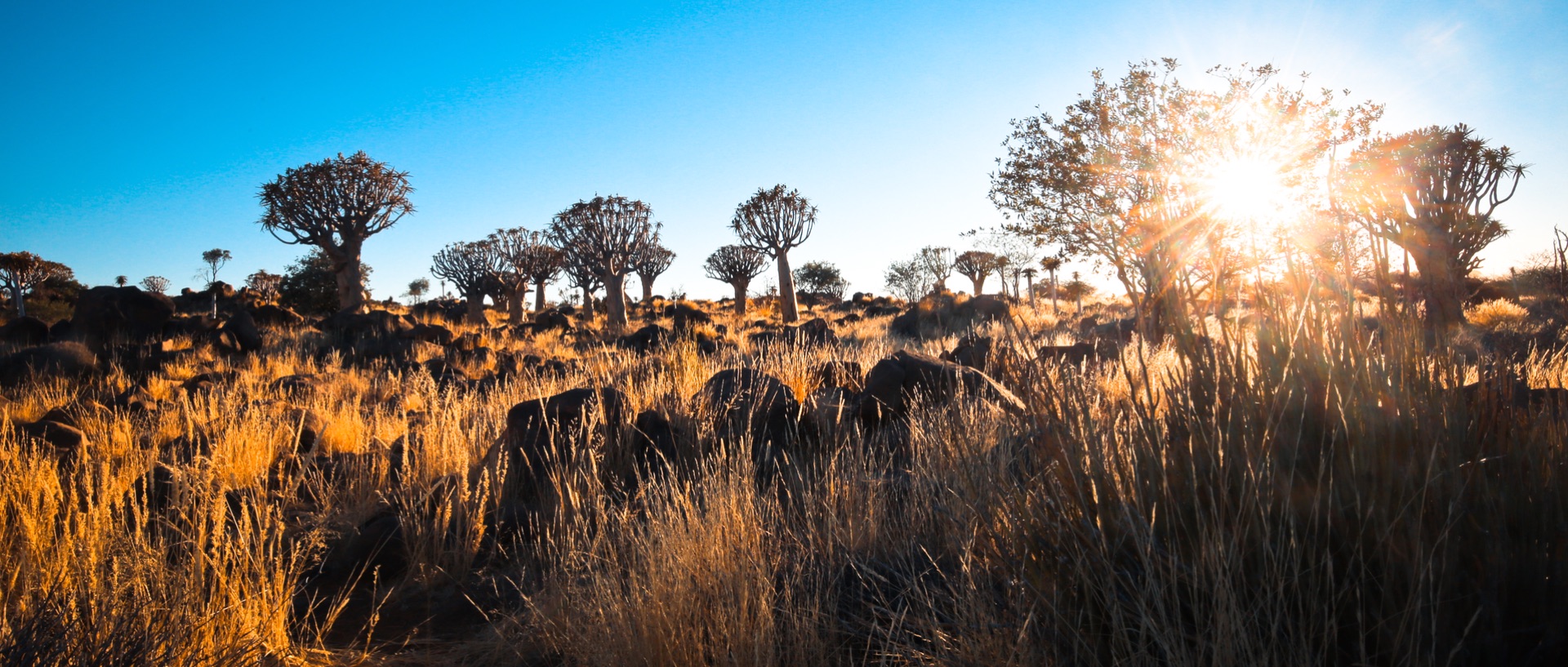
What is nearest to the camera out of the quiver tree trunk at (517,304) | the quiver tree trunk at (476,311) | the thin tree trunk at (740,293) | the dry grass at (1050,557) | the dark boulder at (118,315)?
the dry grass at (1050,557)

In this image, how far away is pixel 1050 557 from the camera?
185 centimetres

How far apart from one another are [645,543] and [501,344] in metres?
14.8

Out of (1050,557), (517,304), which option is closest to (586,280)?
(517,304)

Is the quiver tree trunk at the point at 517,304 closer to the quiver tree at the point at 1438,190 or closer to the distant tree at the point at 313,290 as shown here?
the distant tree at the point at 313,290

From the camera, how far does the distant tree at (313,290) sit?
86.8 feet

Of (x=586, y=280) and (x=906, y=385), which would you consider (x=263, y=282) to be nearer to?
(x=586, y=280)

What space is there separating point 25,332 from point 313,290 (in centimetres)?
1481

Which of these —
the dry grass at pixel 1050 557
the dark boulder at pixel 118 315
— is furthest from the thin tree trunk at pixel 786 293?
the dry grass at pixel 1050 557

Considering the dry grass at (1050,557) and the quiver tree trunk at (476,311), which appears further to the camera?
the quiver tree trunk at (476,311)

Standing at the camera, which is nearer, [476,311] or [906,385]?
[906,385]

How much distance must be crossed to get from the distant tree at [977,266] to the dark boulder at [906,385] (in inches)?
1477

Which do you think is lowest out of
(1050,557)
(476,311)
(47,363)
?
(1050,557)

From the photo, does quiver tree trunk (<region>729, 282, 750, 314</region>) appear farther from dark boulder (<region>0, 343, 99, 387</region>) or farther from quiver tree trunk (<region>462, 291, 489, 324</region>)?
dark boulder (<region>0, 343, 99, 387</region>)

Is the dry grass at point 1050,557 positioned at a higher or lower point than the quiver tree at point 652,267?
lower
